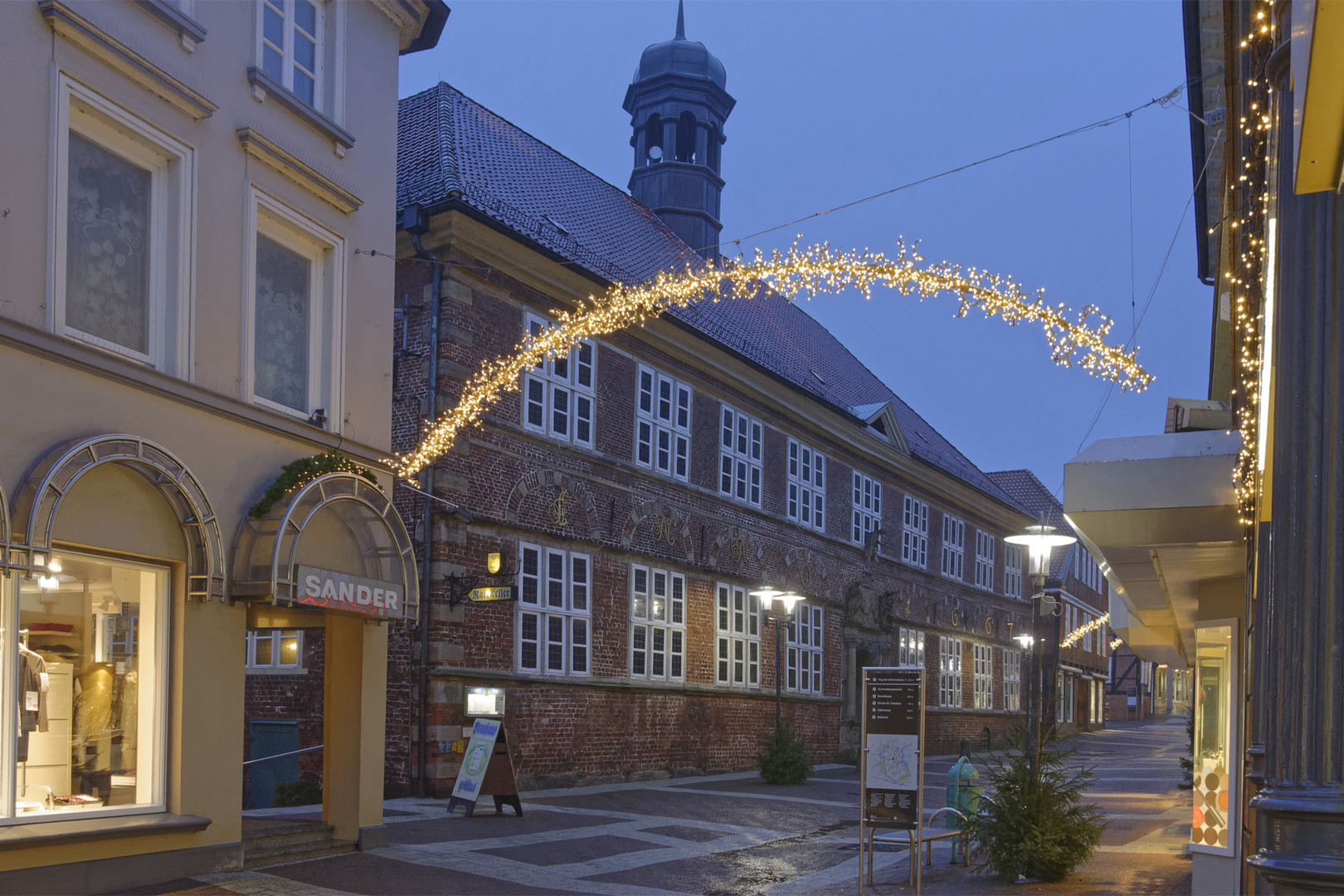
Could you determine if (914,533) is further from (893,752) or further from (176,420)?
(176,420)

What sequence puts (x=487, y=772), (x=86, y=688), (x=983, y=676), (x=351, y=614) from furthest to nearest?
(x=983, y=676) → (x=487, y=772) → (x=351, y=614) → (x=86, y=688)

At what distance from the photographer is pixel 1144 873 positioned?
494 inches

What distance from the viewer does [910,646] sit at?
118ft

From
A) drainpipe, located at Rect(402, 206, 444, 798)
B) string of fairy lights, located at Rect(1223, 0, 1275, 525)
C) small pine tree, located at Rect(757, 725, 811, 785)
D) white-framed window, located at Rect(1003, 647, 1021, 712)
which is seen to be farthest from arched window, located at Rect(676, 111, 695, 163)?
string of fairy lights, located at Rect(1223, 0, 1275, 525)

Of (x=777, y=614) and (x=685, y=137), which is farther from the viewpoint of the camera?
(x=685, y=137)

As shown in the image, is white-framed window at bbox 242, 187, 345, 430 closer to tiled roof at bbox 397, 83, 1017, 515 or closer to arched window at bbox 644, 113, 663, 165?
tiled roof at bbox 397, 83, 1017, 515

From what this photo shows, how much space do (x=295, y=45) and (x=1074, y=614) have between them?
54.6 meters

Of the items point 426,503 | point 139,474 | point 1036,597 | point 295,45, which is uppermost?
point 295,45

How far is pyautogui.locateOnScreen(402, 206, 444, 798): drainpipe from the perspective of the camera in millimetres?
17938

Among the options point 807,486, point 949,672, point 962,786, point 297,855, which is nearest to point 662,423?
point 807,486

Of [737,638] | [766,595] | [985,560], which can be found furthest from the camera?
[985,560]

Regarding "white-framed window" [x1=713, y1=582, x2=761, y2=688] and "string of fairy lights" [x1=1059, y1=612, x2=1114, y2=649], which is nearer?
"white-framed window" [x1=713, y1=582, x2=761, y2=688]

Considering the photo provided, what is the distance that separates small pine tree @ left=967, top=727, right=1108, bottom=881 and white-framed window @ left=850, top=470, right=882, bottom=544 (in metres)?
20.6

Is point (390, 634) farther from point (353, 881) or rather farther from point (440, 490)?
point (353, 881)
